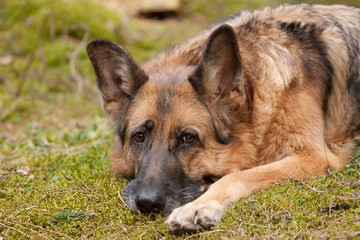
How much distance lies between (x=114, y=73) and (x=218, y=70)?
123cm

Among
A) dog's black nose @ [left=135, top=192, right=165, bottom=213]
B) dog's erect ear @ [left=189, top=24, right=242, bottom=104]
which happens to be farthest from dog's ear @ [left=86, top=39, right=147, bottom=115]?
dog's black nose @ [left=135, top=192, right=165, bottom=213]

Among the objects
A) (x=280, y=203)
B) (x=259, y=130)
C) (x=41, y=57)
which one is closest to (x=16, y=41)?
(x=41, y=57)

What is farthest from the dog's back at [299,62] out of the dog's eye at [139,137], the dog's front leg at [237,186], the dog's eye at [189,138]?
the dog's eye at [139,137]

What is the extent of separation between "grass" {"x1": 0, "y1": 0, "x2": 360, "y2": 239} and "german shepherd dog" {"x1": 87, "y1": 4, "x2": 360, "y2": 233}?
0.85 feet

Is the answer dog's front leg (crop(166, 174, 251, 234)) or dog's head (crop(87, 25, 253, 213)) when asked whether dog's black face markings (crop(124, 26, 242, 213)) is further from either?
dog's front leg (crop(166, 174, 251, 234))

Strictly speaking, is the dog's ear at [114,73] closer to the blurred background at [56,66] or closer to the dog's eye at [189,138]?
the dog's eye at [189,138]

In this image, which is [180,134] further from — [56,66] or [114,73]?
[56,66]

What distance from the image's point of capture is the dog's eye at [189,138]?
4.41m

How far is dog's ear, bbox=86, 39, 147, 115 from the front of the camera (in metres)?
4.77

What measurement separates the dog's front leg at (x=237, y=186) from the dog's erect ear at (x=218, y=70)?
2.88ft

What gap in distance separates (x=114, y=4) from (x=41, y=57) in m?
6.14

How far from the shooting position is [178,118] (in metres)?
4.37

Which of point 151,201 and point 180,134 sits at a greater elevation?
point 180,134

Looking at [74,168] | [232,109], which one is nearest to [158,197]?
[232,109]
